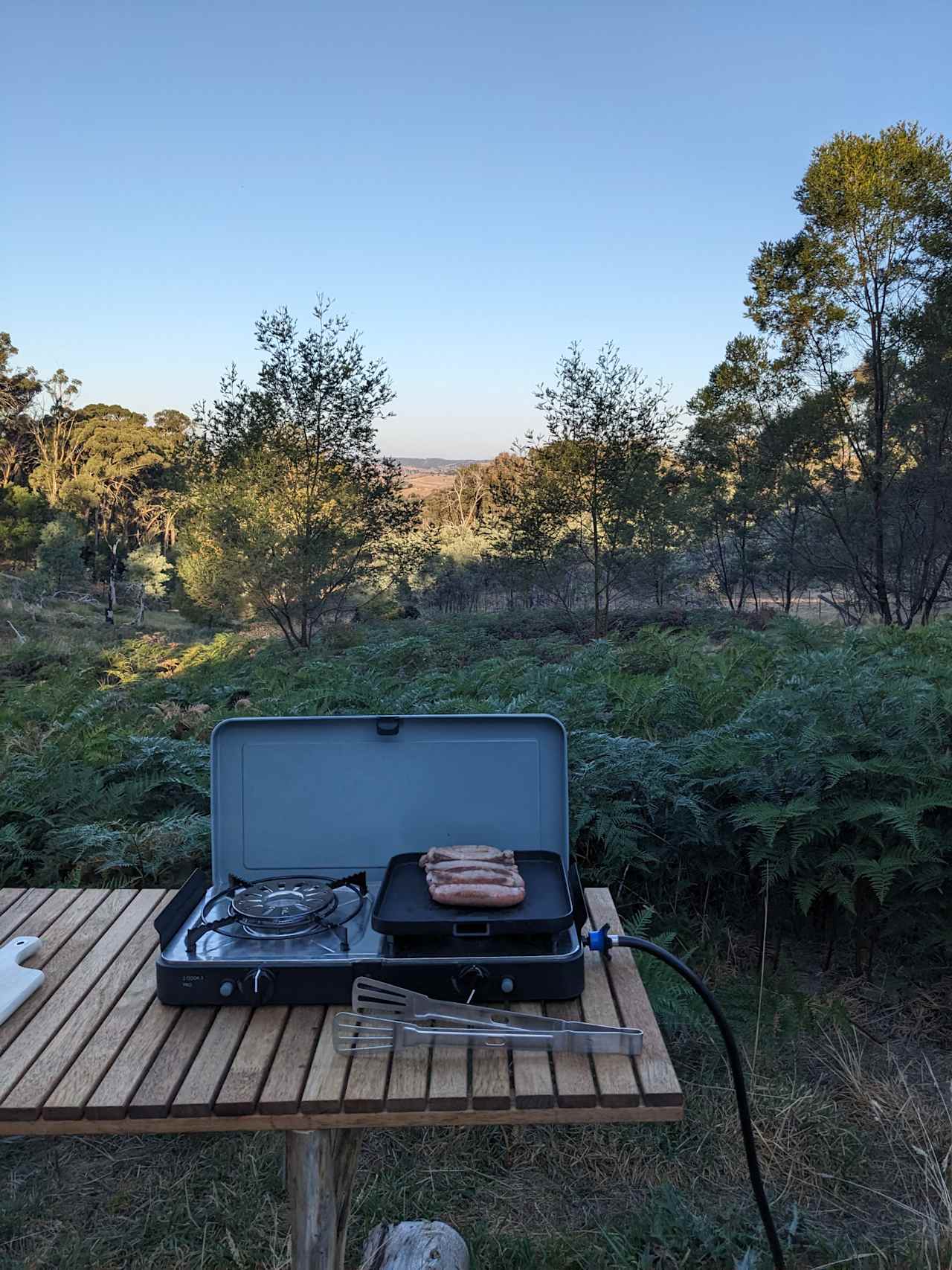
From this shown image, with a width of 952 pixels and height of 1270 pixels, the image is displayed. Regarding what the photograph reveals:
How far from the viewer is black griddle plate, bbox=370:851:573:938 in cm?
128

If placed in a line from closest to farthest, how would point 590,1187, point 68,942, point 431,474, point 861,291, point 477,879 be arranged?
point 477,879 → point 68,942 → point 590,1187 → point 861,291 → point 431,474

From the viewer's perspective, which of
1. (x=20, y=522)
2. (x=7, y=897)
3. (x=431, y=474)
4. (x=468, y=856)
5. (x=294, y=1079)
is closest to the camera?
(x=294, y=1079)

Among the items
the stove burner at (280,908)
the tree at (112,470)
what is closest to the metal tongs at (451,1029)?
the stove burner at (280,908)

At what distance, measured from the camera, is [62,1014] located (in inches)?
52.1

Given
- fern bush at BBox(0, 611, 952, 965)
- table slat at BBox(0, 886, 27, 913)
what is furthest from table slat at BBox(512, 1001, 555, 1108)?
fern bush at BBox(0, 611, 952, 965)

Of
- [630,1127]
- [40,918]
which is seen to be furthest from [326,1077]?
[630,1127]

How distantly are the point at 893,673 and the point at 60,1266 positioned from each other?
3.23 metres

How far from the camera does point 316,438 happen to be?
1438cm

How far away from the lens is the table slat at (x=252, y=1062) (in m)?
1.09

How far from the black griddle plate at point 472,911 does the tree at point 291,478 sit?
12657 mm

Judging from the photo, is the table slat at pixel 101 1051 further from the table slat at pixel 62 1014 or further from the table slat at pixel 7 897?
the table slat at pixel 7 897

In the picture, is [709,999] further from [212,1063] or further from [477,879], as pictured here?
[212,1063]

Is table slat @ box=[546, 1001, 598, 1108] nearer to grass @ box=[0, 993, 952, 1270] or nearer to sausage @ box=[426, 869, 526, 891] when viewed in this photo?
sausage @ box=[426, 869, 526, 891]

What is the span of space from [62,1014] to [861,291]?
14238mm
